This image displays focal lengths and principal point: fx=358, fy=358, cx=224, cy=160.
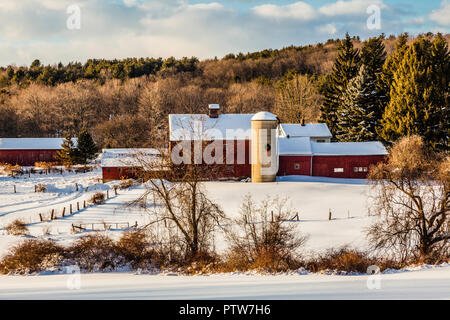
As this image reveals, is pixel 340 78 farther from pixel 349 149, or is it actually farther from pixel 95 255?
pixel 95 255

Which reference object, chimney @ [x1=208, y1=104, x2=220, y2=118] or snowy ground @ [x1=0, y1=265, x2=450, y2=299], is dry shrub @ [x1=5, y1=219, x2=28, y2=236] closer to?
snowy ground @ [x1=0, y1=265, x2=450, y2=299]

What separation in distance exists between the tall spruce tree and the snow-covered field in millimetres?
7428

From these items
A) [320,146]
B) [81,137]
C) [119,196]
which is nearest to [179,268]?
[119,196]

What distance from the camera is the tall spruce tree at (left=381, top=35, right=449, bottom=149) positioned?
97.2ft

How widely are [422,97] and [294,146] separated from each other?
11.3 m

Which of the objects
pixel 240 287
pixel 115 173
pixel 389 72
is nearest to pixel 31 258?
pixel 240 287

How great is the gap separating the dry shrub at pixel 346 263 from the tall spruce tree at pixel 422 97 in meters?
21.7

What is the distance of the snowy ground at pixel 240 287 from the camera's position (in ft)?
26.2

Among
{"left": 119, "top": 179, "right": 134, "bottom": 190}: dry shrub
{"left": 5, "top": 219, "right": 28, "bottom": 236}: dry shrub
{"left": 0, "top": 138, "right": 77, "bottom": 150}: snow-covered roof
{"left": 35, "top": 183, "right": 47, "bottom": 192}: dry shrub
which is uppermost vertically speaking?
{"left": 0, "top": 138, "right": 77, "bottom": 150}: snow-covered roof

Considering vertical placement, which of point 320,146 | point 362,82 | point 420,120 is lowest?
point 320,146

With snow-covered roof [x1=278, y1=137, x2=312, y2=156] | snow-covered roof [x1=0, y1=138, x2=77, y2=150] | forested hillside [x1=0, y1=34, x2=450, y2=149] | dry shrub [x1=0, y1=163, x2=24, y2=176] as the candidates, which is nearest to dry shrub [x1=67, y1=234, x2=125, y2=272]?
forested hillside [x1=0, y1=34, x2=450, y2=149]

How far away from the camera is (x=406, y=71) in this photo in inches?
1216

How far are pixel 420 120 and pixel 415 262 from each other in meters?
21.7
